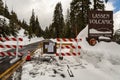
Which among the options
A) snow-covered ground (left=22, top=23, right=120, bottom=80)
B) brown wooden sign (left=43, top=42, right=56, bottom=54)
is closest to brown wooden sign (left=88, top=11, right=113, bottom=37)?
snow-covered ground (left=22, top=23, right=120, bottom=80)

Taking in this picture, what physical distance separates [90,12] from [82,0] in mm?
26116

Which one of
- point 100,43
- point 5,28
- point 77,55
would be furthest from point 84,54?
point 5,28

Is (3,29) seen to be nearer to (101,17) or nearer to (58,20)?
(101,17)

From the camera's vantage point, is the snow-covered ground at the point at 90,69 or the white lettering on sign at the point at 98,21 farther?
the white lettering on sign at the point at 98,21

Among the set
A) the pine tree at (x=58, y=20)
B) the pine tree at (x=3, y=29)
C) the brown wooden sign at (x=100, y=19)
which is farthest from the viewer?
the pine tree at (x=58, y=20)

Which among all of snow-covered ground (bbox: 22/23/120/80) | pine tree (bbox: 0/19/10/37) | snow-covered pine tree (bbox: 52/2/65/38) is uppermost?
snow-covered pine tree (bbox: 52/2/65/38)

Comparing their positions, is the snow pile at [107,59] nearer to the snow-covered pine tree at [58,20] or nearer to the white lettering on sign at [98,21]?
the white lettering on sign at [98,21]

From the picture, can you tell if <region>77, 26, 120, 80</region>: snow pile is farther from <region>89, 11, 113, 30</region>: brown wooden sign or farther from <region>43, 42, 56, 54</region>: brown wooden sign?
<region>43, 42, 56, 54</region>: brown wooden sign

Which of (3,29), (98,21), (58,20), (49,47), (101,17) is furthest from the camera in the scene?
(58,20)

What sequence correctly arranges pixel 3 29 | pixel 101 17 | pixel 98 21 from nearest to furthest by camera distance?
pixel 101 17, pixel 98 21, pixel 3 29

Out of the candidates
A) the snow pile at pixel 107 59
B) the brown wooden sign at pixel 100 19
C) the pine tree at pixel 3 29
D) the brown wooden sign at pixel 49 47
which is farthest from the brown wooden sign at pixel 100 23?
the pine tree at pixel 3 29

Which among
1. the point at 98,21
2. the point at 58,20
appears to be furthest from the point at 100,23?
the point at 58,20

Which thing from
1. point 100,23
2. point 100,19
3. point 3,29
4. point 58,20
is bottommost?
point 3,29

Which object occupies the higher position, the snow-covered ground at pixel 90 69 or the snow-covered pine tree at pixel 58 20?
the snow-covered pine tree at pixel 58 20
